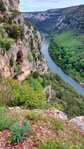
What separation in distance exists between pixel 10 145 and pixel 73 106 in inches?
981

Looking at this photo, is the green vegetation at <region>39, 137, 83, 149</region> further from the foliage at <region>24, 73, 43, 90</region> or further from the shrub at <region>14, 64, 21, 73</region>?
the foliage at <region>24, 73, 43, 90</region>

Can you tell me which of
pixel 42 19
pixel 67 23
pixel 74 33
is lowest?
pixel 74 33

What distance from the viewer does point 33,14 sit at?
16712 centimetres

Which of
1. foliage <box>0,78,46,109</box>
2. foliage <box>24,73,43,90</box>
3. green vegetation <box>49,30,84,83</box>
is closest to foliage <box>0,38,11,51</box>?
foliage <box>0,78,46,109</box>

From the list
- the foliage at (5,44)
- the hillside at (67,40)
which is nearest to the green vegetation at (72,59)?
the hillside at (67,40)

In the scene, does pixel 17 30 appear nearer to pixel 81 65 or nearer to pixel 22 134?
pixel 22 134

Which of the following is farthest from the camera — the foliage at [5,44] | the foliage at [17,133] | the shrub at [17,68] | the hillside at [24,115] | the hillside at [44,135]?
the shrub at [17,68]

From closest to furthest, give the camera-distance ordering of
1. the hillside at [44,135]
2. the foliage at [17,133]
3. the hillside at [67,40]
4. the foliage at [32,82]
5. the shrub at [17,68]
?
the foliage at [17,133]
the hillside at [44,135]
the shrub at [17,68]
the foliage at [32,82]
the hillside at [67,40]

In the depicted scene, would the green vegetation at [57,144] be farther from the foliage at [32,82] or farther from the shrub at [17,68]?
the foliage at [32,82]

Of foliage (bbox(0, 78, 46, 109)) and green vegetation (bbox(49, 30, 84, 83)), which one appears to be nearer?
foliage (bbox(0, 78, 46, 109))

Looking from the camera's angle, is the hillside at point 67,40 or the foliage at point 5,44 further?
the hillside at point 67,40

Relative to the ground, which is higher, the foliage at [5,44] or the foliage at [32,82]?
the foliage at [5,44]

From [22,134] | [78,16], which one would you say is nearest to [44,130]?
[22,134]

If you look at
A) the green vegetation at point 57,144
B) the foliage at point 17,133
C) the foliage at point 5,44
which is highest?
the foliage at point 5,44
